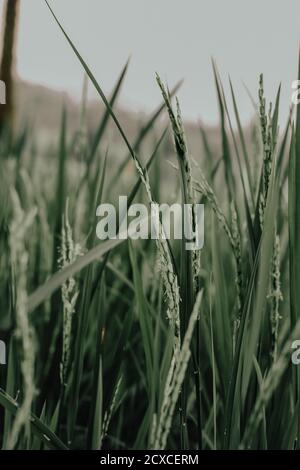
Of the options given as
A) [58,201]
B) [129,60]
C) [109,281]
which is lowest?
[109,281]

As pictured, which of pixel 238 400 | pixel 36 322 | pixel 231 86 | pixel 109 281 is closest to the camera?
pixel 238 400

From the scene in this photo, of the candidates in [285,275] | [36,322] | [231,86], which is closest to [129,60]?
[231,86]

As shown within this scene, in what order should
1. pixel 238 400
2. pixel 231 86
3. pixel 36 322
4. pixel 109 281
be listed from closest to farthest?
pixel 238 400 < pixel 231 86 < pixel 36 322 < pixel 109 281

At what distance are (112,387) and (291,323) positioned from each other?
0.56ft

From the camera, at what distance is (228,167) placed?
26.4 inches

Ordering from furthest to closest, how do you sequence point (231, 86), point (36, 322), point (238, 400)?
point (36, 322) → point (231, 86) → point (238, 400)
